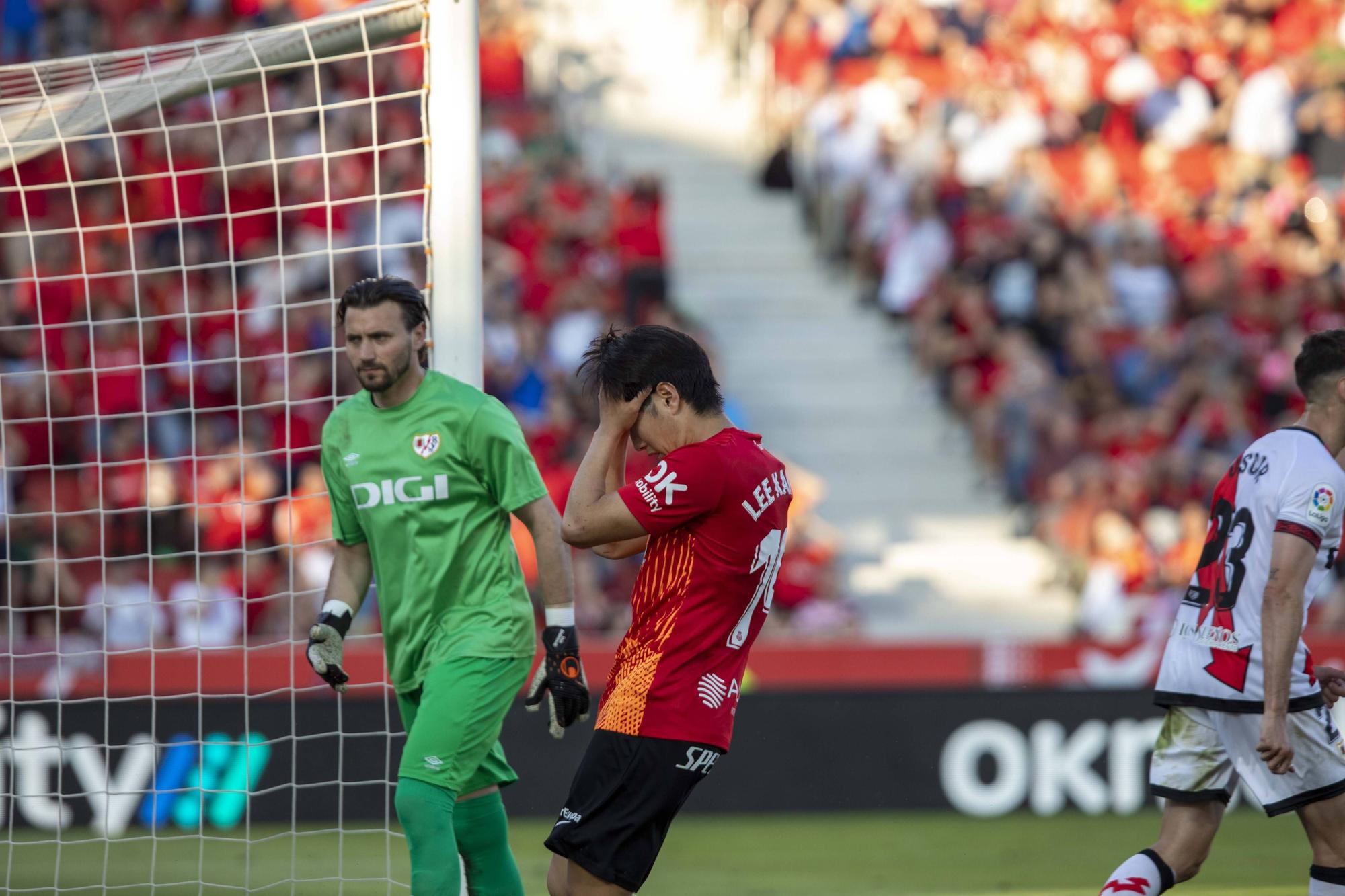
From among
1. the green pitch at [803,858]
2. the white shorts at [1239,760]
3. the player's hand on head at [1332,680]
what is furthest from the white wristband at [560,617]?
the green pitch at [803,858]

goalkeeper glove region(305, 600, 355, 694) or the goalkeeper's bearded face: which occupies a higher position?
the goalkeeper's bearded face

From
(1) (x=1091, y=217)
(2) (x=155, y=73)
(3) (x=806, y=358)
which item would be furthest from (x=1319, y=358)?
(1) (x=1091, y=217)

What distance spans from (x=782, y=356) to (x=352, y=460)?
1043 cm

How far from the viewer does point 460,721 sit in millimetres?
5094

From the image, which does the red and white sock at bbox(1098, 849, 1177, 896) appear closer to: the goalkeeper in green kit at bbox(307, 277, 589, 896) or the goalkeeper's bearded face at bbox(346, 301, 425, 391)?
the goalkeeper in green kit at bbox(307, 277, 589, 896)

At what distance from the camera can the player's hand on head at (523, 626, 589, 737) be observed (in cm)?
494

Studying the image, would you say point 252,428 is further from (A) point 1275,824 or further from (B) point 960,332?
(A) point 1275,824

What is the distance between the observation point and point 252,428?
12.0 m

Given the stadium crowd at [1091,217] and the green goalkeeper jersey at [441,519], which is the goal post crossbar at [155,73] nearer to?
the green goalkeeper jersey at [441,519]

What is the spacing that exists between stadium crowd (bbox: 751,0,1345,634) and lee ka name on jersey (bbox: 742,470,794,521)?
8598 mm

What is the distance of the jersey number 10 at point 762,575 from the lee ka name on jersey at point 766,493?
77mm

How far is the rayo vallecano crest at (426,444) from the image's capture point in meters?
5.28

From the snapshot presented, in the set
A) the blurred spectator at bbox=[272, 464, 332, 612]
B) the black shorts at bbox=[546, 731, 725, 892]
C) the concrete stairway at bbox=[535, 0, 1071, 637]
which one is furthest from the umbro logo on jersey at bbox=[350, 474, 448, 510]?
the concrete stairway at bbox=[535, 0, 1071, 637]

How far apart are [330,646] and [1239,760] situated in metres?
2.91
